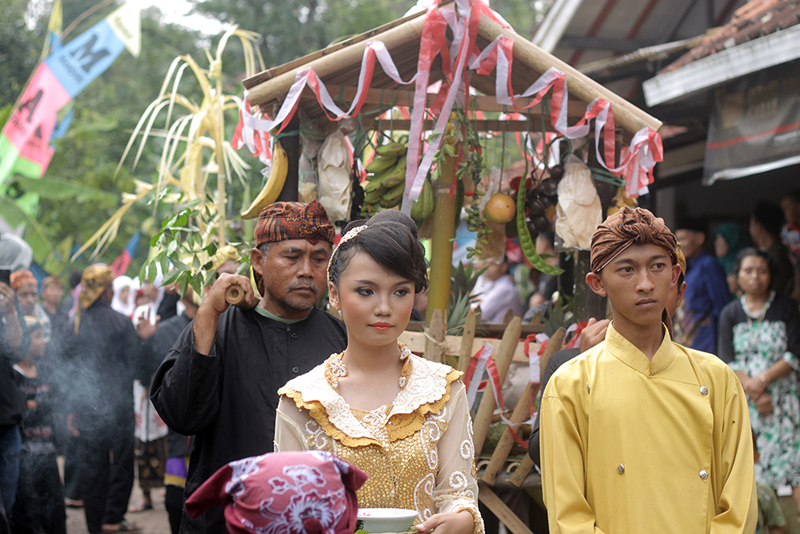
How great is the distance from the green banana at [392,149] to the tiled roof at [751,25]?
10.1 ft

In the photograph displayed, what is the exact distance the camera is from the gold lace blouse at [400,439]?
2.06 metres

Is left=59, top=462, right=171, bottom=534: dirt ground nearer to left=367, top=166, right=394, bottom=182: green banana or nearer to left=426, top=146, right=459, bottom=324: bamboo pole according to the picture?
left=426, top=146, right=459, bottom=324: bamboo pole

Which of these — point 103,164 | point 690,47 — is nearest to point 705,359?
point 690,47

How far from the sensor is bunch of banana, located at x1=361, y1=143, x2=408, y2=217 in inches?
157

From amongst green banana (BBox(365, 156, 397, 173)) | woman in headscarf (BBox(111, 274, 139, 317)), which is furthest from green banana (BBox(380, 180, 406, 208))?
woman in headscarf (BBox(111, 274, 139, 317))

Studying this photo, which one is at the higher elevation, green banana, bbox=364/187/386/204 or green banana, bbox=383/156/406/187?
green banana, bbox=383/156/406/187

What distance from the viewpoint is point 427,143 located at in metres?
3.96

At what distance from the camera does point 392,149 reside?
399 centimetres

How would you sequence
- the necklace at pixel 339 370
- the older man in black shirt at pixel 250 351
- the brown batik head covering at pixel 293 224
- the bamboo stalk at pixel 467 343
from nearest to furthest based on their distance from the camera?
the necklace at pixel 339 370
the older man in black shirt at pixel 250 351
the brown batik head covering at pixel 293 224
the bamboo stalk at pixel 467 343

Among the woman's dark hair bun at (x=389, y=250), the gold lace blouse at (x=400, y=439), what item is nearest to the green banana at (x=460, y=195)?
the woman's dark hair bun at (x=389, y=250)

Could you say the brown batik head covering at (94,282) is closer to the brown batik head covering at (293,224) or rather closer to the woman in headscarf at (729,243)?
the brown batik head covering at (293,224)

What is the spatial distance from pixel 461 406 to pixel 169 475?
4.11 metres

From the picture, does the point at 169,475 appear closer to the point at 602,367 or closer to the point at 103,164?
the point at 602,367

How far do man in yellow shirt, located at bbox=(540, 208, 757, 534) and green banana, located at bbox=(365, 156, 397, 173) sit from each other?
1787mm
